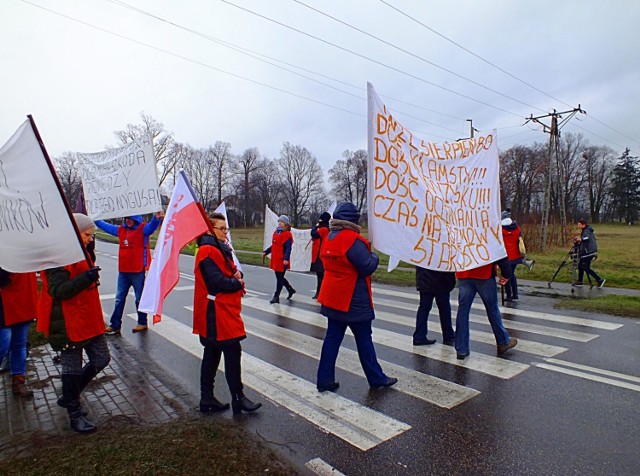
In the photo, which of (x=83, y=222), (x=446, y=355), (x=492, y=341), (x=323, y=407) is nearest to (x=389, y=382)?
(x=323, y=407)

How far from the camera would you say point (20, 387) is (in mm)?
4383

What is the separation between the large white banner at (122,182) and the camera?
5.62 m

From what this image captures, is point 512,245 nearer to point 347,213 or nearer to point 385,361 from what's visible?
point 385,361

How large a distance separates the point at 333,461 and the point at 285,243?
6.42m

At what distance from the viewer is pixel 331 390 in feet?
14.5

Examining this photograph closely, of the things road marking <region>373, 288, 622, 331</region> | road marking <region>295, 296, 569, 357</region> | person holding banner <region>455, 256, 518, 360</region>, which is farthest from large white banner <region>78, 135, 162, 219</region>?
road marking <region>373, 288, 622, 331</region>

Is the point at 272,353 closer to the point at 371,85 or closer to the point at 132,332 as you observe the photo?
the point at 132,332

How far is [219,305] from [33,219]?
1.69 m

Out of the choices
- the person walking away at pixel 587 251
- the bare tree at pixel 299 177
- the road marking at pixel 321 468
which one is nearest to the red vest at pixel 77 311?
the road marking at pixel 321 468

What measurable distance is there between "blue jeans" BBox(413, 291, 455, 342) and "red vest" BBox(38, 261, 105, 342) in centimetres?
409

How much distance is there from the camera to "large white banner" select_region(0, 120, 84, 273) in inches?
134

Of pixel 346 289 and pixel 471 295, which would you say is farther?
pixel 471 295

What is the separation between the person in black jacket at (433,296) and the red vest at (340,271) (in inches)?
75.1

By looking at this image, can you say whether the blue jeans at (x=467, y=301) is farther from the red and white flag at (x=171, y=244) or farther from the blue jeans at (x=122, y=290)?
the blue jeans at (x=122, y=290)
